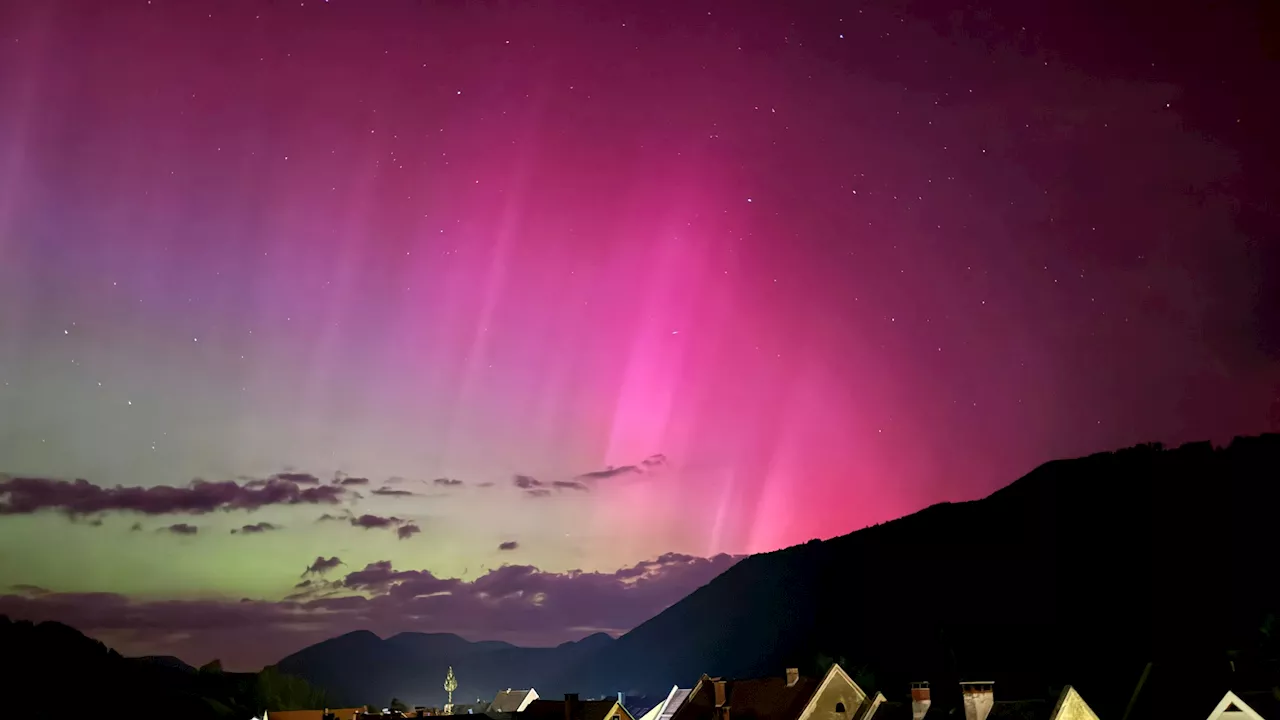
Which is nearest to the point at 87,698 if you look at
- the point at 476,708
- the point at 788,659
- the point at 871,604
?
the point at 476,708

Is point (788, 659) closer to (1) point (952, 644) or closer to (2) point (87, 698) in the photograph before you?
(1) point (952, 644)

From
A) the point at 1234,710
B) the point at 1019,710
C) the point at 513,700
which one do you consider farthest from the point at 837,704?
the point at 513,700

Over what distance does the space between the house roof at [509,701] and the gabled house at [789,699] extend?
47616 mm

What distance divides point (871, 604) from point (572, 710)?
370 feet

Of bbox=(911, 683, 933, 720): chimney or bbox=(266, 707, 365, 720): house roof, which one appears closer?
bbox=(911, 683, 933, 720): chimney

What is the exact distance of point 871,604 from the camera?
619ft

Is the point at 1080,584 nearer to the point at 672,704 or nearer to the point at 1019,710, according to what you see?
the point at 672,704

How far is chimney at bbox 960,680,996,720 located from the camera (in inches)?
1987

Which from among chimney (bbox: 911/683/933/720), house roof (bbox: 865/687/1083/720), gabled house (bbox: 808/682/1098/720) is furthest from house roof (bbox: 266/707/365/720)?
house roof (bbox: 865/687/1083/720)

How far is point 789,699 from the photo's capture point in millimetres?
67125

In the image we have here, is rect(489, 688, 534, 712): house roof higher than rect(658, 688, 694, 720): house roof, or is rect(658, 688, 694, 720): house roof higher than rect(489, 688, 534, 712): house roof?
rect(658, 688, 694, 720): house roof

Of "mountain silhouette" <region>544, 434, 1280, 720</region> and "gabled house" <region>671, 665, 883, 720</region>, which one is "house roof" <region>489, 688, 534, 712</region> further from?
"gabled house" <region>671, 665, 883, 720</region>

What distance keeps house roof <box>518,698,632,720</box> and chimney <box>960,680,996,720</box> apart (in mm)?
36872

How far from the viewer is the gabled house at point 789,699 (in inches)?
2579
